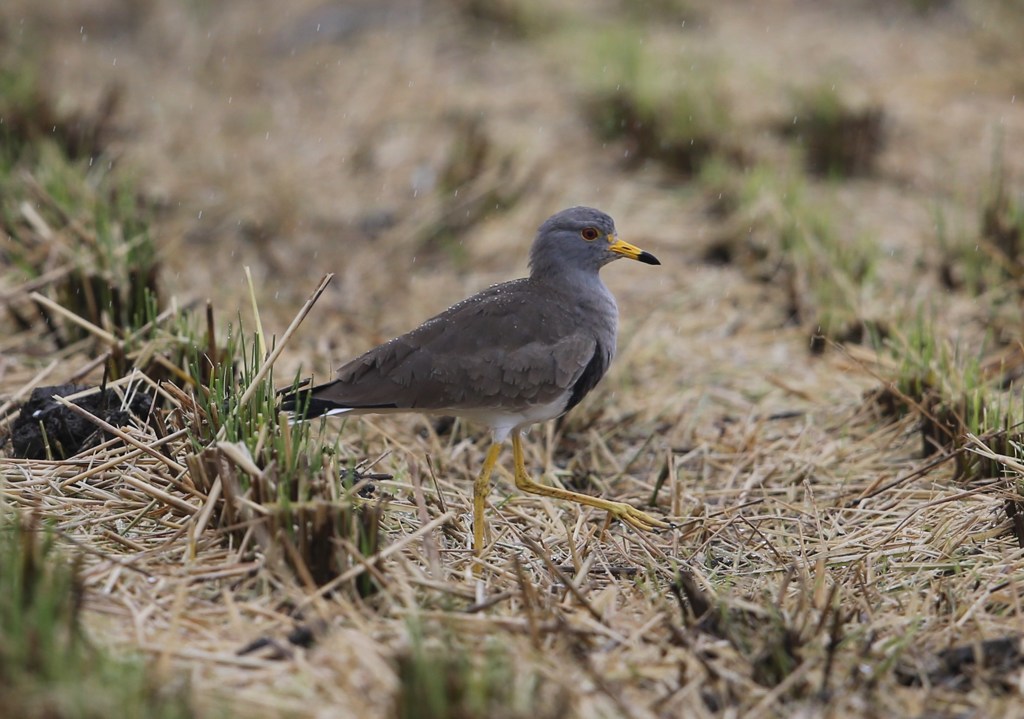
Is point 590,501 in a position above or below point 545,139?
below

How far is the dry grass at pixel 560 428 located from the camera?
293cm

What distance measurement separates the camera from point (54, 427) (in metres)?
4.07

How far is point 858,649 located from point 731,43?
8.43m

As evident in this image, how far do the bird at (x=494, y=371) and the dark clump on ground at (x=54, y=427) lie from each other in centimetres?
67

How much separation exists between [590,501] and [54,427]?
1.93 meters

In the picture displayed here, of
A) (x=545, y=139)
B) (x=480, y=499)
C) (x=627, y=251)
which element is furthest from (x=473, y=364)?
(x=545, y=139)

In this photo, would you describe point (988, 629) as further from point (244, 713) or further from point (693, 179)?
point (693, 179)

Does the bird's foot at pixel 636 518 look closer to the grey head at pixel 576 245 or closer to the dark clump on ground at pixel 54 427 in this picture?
the grey head at pixel 576 245

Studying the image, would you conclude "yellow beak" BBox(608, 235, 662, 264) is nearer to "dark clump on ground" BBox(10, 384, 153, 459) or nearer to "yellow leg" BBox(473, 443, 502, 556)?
"yellow leg" BBox(473, 443, 502, 556)

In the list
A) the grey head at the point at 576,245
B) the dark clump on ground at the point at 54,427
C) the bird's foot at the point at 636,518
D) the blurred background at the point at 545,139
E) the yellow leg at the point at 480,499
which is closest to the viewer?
the yellow leg at the point at 480,499

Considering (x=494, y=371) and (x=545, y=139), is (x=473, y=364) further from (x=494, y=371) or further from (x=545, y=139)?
(x=545, y=139)

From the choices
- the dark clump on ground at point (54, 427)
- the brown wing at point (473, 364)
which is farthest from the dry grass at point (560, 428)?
the brown wing at point (473, 364)

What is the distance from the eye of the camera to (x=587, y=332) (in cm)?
446

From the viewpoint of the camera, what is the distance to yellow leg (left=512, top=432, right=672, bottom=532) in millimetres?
4230
